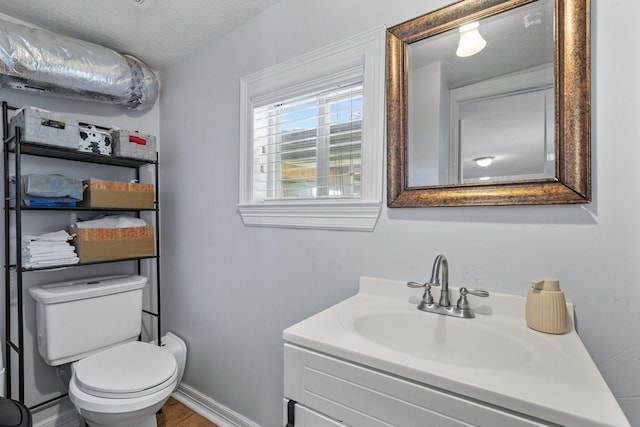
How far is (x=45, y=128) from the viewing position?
1.54 m

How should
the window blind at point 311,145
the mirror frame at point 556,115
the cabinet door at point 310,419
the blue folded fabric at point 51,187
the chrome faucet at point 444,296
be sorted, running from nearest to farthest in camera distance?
the cabinet door at point 310,419, the mirror frame at point 556,115, the chrome faucet at point 444,296, the window blind at point 311,145, the blue folded fabric at point 51,187

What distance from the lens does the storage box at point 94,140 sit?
5.54 ft

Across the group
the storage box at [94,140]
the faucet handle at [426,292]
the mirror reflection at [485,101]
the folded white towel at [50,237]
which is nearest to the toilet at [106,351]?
the folded white towel at [50,237]

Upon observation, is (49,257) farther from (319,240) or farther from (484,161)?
(484,161)

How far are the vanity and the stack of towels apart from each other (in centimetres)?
146

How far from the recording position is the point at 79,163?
1.89 metres

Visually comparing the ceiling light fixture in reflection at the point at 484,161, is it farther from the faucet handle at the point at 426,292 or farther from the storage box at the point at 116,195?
the storage box at the point at 116,195

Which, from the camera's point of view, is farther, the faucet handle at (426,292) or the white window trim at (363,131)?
the white window trim at (363,131)

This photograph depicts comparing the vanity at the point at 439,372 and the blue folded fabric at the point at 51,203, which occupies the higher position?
the blue folded fabric at the point at 51,203

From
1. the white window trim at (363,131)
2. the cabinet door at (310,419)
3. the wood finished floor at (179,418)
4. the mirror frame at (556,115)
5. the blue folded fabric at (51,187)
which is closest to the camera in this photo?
the cabinet door at (310,419)

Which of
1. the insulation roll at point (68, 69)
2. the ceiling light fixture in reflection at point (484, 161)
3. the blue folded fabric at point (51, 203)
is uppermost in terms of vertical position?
the insulation roll at point (68, 69)

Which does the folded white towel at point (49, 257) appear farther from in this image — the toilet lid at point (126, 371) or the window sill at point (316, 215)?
the window sill at point (316, 215)

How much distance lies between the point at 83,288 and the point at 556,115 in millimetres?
2244

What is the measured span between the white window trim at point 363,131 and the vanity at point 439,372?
0.40m
